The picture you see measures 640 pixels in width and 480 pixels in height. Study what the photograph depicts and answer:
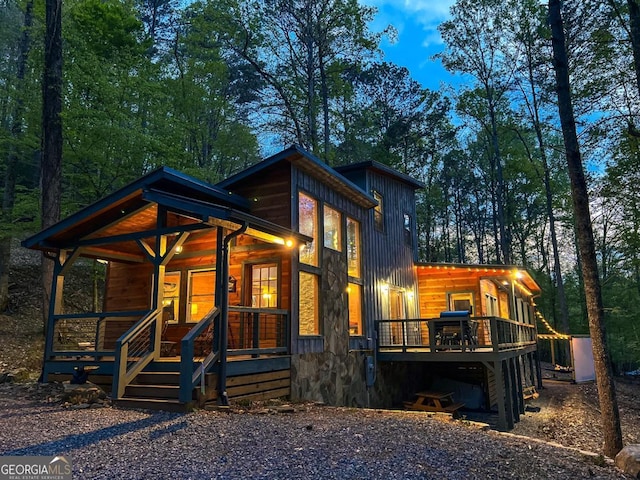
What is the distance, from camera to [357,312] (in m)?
12.0

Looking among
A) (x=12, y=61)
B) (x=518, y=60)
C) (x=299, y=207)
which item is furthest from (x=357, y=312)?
(x=12, y=61)

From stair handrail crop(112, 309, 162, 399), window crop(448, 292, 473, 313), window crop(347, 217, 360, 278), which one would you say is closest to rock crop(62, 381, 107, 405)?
stair handrail crop(112, 309, 162, 399)

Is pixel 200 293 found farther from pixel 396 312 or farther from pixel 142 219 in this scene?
pixel 396 312

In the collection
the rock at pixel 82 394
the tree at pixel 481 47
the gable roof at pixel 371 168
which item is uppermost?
the tree at pixel 481 47

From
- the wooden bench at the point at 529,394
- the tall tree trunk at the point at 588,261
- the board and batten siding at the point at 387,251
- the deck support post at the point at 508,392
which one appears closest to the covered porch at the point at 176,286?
the board and batten siding at the point at 387,251

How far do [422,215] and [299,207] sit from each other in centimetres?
2274

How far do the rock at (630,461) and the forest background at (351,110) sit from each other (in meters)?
5.10

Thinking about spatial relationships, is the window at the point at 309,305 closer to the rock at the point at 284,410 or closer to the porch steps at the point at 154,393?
the rock at the point at 284,410

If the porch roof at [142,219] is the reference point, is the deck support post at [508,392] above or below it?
below

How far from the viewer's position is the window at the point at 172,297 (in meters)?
10.5

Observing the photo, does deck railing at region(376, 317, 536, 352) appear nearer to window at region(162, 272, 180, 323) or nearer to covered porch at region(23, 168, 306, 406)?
covered porch at region(23, 168, 306, 406)

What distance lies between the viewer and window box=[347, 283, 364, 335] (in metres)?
11.8

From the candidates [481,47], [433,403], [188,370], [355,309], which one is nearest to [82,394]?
[188,370]

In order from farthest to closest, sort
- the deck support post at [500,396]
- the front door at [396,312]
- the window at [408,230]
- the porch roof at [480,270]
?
the window at [408,230] → the porch roof at [480,270] → the front door at [396,312] → the deck support post at [500,396]
